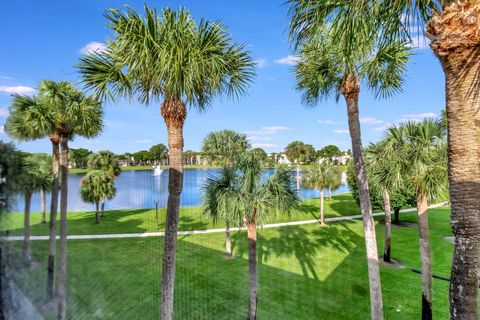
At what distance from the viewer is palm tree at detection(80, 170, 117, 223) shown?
19844 millimetres

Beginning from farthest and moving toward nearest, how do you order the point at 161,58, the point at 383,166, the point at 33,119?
the point at 383,166
the point at 161,58
the point at 33,119

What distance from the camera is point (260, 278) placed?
1103 cm

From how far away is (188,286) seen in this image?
10289 mm

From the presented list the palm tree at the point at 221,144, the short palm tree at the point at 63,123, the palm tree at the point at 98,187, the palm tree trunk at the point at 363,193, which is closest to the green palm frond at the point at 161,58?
the short palm tree at the point at 63,123

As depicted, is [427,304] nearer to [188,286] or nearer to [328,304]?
[328,304]

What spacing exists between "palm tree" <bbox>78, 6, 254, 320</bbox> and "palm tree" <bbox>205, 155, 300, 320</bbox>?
2.67 meters

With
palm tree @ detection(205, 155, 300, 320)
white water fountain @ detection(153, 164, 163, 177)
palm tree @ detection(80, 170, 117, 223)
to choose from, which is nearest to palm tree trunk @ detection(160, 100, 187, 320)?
palm tree @ detection(205, 155, 300, 320)

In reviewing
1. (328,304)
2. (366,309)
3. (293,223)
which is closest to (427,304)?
(366,309)

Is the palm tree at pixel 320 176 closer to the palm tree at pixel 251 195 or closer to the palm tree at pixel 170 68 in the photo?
the palm tree at pixel 251 195

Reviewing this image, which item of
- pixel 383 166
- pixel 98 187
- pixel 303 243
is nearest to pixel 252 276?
pixel 383 166

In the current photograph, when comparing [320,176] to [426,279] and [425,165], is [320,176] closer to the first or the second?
[425,165]

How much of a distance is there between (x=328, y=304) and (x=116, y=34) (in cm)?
919

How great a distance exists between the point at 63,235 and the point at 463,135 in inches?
248

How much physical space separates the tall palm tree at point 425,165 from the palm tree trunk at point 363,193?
215 centimetres
